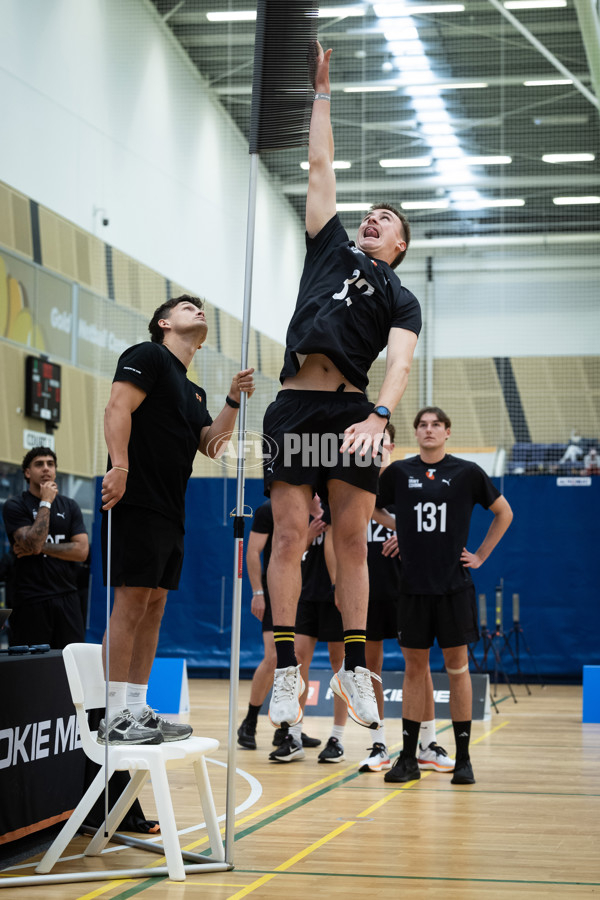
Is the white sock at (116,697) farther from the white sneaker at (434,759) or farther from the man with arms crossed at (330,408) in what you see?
the white sneaker at (434,759)

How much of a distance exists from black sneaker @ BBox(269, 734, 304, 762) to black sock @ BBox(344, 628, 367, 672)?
331cm

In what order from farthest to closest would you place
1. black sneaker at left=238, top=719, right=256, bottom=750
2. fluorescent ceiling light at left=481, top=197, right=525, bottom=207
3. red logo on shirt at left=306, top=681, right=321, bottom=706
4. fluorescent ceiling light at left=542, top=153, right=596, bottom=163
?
1. fluorescent ceiling light at left=481, top=197, right=525, bottom=207
2. fluorescent ceiling light at left=542, top=153, right=596, bottom=163
3. red logo on shirt at left=306, top=681, right=321, bottom=706
4. black sneaker at left=238, top=719, right=256, bottom=750

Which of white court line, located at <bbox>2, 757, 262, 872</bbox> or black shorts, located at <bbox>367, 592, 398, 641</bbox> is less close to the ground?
black shorts, located at <bbox>367, 592, 398, 641</bbox>

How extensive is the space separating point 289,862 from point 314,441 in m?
1.69

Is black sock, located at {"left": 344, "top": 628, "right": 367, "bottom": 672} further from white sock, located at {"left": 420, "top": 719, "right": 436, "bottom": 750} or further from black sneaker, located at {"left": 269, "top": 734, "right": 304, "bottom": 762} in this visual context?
black sneaker, located at {"left": 269, "top": 734, "right": 304, "bottom": 762}

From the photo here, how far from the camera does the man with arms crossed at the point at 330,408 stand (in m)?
3.67

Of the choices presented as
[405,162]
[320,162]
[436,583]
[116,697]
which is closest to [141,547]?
[116,697]

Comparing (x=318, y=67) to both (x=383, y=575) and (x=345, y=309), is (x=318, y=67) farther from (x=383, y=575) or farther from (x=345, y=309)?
(x=383, y=575)

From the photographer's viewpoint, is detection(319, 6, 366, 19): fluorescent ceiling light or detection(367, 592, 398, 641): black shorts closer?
detection(367, 592, 398, 641): black shorts

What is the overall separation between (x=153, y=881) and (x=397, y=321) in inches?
86.3

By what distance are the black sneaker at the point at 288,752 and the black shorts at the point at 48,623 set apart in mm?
1482

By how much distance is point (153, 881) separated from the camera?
3.81 meters

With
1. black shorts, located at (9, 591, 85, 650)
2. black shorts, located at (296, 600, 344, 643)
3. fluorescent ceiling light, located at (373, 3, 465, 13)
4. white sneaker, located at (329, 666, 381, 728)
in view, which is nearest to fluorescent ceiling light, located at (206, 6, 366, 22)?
fluorescent ceiling light, located at (373, 3, 465, 13)

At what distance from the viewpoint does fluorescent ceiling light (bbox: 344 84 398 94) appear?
49.9 ft
